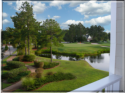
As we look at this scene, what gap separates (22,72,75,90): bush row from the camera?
3.34 m

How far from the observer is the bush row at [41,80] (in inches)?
131

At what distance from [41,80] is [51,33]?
2.03 metres

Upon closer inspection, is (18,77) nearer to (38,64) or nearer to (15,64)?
(15,64)

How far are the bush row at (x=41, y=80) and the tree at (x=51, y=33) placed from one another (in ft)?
4.60

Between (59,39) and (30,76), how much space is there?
2.01 meters

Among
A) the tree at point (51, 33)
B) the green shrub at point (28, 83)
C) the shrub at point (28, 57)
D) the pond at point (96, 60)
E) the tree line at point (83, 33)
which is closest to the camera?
the green shrub at point (28, 83)

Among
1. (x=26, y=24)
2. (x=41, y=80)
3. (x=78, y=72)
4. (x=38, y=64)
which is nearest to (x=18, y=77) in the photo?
(x=41, y=80)

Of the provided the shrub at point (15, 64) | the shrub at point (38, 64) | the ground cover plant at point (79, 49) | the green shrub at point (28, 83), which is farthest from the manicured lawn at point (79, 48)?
the green shrub at point (28, 83)

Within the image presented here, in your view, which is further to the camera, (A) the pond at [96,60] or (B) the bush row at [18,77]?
(A) the pond at [96,60]

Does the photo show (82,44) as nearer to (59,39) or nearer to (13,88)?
(59,39)

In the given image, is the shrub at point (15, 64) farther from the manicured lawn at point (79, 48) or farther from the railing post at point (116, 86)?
the railing post at point (116, 86)

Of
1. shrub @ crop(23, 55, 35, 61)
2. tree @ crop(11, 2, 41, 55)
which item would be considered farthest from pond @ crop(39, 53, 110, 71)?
tree @ crop(11, 2, 41, 55)

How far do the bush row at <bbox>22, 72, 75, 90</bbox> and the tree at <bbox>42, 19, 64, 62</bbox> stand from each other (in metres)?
1.40

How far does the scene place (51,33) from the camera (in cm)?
435
